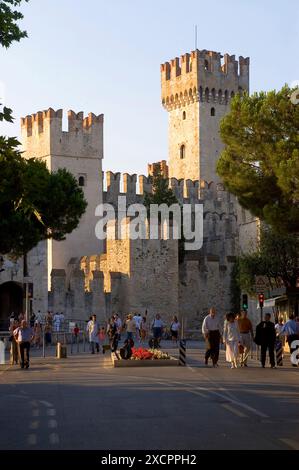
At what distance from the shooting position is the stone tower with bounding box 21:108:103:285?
251ft

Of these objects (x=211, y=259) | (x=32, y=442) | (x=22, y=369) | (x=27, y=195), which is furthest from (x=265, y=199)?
(x=211, y=259)

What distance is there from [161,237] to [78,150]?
16383 mm

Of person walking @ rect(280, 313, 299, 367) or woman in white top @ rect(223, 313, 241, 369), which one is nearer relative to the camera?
woman in white top @ rect(223, 313, 241, 369)

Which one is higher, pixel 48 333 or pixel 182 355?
pixel 48 333

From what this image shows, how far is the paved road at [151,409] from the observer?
12.8 metres

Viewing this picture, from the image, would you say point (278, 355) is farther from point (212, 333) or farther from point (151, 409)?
point (151, 409)

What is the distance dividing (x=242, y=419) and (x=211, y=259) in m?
50.9

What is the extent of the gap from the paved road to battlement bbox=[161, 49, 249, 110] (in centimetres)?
6833

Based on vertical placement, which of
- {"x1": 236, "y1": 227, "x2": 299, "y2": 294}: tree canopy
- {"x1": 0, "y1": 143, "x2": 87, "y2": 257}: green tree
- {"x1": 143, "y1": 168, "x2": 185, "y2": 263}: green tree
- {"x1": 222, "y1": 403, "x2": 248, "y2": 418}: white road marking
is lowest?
{"x1": 222, "y1": 403, "x2": 248, "y2": 418}: white road marking

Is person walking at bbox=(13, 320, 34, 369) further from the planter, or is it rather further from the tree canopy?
the tree canopy

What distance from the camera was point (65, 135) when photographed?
7800 cm

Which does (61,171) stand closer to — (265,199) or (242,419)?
(265,199)

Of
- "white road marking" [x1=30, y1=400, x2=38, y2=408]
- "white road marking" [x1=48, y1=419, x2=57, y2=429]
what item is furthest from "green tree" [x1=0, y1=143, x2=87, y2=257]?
"white road marking" [x1=48, y1=419, x2=57, y2=429]

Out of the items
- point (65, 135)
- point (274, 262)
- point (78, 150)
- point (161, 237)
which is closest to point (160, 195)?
point (78, 150)
